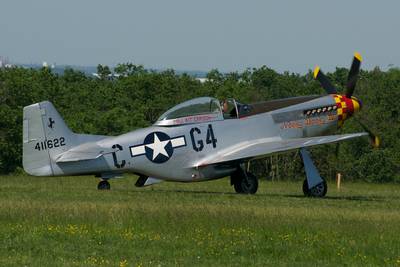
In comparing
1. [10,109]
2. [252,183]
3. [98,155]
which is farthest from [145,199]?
[10,109]

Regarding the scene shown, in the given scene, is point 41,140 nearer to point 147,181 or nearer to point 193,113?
point 147,181

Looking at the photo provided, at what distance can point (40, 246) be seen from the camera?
14320 millimetres

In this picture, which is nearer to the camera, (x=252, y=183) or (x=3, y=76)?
(x=252, y=183)

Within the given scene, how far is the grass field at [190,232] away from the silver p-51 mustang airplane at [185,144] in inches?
73.7

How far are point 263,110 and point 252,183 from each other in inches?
72.7

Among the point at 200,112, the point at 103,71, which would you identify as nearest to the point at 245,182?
the point at 200,112

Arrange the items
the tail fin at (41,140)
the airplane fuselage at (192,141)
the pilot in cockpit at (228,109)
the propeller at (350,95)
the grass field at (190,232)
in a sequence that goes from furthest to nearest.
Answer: the propeller at (350,95) → the pilot in cockpit at (228,109) → the tail fin at (41,140) → the airplane fuselage at (192,141) → the grass field at (190,232)

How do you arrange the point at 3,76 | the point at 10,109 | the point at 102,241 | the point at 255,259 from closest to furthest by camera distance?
the point at 255,259 → the point at 102,241 → the point at 10,109 → the point at 3,76

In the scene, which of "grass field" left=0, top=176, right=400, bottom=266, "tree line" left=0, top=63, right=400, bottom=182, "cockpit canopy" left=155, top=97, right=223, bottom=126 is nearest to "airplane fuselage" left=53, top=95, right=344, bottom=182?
"cockpit canopy" left=155, top=97, right=223, bottom=126

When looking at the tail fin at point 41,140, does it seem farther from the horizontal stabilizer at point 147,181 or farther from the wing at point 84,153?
the horizontal stabilizer at point 147,181

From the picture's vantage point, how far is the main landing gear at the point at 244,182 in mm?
25105

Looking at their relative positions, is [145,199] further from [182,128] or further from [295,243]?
[295,243]

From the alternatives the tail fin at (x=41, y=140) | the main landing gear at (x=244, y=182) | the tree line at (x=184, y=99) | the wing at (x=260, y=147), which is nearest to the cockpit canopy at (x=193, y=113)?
the wing at (x=260, y=147)

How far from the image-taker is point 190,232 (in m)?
16.0
